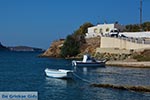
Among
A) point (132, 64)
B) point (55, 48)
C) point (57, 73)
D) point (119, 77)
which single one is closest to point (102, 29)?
point (55, 48)

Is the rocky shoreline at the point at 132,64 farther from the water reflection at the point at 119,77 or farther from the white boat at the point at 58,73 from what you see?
the white boat at the point at 58,73

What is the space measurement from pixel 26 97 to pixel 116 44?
77656 millimetres

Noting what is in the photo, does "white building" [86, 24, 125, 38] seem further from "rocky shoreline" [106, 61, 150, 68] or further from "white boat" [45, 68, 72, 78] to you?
"white boat" [45, 68, 72, 78]

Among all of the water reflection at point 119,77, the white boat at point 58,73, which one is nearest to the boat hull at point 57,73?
the white boat at point 58,73

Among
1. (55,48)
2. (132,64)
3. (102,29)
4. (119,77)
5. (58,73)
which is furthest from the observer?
(55,48)

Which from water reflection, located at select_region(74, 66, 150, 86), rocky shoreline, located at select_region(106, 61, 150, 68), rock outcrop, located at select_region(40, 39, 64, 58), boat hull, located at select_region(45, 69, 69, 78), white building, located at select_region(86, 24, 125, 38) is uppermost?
white building, located at select_region(86, 24, 125, 38)

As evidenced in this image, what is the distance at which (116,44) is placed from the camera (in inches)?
3561

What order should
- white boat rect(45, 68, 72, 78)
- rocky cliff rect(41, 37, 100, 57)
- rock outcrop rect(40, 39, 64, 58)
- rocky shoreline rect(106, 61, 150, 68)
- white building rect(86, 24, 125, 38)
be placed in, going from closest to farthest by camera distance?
white boat rect(45, 68, 72, 78) → rocky shoreline rect(106, 61, 150, 68) → rocky cliff rect(41, 37, 100, 57) → white building rect(86, 24, 125, 38) → rock outcrop rect(40, 39, 64, 58)

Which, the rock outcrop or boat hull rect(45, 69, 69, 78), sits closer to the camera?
boat hull rect(45, 69, 69, 78)

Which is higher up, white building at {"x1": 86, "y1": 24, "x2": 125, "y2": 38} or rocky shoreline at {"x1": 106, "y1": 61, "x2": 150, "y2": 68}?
white building at {"x1": 86, "y1": 24, "x2": 125, "y2": 38}

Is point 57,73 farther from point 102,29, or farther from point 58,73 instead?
point 102,29

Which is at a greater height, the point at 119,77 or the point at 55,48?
the point at 55,48

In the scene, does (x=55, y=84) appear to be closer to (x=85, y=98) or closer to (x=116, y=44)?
(x=85, y=98)

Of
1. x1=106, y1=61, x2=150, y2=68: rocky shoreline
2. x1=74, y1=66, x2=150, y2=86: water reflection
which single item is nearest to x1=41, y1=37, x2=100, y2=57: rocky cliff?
x1=106, y1=61, x2=150, y2=68: rocky shoreline
